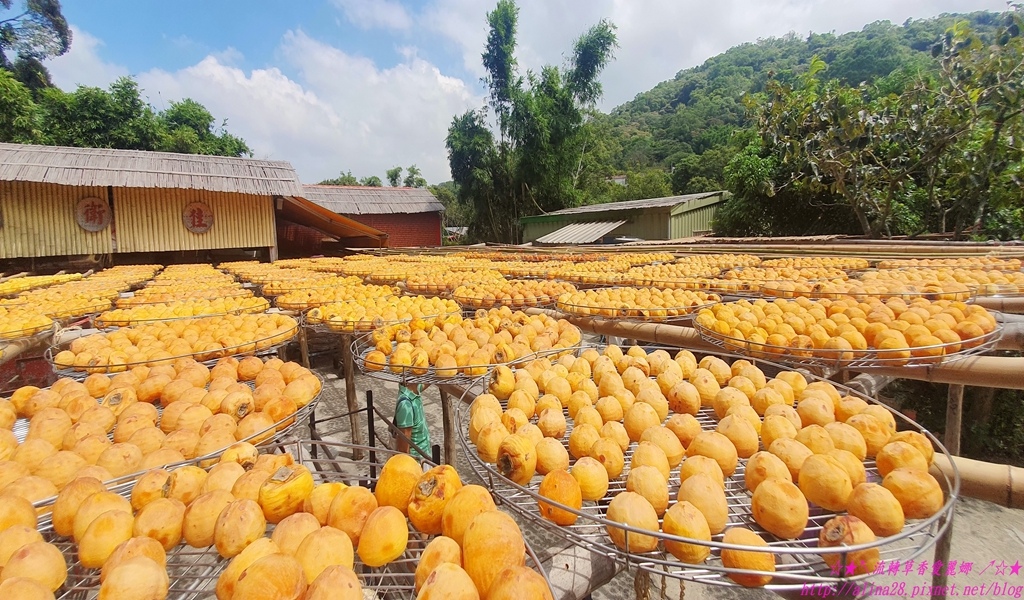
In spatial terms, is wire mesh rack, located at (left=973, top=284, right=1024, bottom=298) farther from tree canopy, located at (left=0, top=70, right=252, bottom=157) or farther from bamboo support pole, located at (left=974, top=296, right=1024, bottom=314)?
tree canopy, located at (left=0, top=70, right=252, bottom=157)

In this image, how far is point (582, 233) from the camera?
18953 mm

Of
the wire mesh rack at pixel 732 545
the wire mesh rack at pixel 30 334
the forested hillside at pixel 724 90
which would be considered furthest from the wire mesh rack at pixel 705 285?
the forested hillside at pixel 724 90

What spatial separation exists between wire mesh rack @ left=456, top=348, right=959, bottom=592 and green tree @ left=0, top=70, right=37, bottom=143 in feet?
76.8

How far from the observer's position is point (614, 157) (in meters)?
49.4

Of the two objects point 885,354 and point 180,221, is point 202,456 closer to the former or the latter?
point 885,354

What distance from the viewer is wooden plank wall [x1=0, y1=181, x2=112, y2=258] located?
33.7 feet

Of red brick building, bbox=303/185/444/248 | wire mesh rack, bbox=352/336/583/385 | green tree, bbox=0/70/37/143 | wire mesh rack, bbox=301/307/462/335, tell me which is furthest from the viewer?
red brick building, bbox=303/185/444/248

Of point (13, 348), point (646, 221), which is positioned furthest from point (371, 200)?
point (13, 348)

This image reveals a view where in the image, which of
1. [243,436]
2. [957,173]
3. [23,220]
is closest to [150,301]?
[243,436]

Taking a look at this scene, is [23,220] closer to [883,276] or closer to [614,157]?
[883,276]

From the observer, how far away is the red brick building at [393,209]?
1972cm

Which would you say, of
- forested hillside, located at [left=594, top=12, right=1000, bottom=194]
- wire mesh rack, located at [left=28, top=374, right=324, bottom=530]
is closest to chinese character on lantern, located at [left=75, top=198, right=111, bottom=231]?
wire mesh rack, located at [left=28, top=374, right=324, bottom=530]

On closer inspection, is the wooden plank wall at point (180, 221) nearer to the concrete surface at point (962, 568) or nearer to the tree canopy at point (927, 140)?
the concrete surface at point (962, 568)

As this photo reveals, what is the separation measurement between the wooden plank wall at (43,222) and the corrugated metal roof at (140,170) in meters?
0.65
